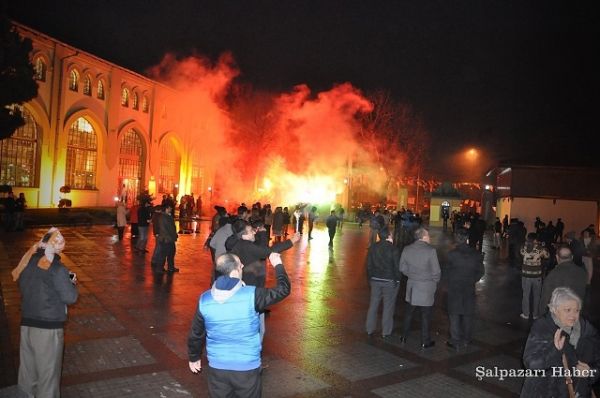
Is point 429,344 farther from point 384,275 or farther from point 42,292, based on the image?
point 42,292

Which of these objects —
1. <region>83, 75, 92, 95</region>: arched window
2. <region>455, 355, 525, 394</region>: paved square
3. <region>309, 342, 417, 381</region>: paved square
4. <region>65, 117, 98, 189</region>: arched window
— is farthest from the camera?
<region>83, 75, 92, 95</region>: arched window

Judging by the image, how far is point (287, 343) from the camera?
21.9ft

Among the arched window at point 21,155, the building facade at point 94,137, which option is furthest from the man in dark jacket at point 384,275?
the arched window at point 21,155

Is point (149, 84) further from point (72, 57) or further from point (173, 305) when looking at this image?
point (173, 305)

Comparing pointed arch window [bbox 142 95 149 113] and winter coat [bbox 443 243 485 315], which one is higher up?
pointed arch window [bbox 142 95 149 113]

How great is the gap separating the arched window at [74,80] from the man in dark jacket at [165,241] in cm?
2252

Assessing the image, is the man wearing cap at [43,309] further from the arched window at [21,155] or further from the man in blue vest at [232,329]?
the arched window at [21,155]

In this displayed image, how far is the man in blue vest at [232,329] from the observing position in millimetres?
3266

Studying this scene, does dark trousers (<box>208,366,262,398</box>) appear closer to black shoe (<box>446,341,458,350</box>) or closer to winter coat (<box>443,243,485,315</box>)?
winter coat (<box>443,243,485,315</box>)

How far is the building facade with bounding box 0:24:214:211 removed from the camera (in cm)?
2684

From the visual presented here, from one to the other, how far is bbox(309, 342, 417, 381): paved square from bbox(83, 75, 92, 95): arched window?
1161 inches

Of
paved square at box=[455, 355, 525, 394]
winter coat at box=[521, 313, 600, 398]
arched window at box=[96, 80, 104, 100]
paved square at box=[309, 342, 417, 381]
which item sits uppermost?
arched window at box=[96, 80, 104, 100]

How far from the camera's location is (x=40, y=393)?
415 centimetres

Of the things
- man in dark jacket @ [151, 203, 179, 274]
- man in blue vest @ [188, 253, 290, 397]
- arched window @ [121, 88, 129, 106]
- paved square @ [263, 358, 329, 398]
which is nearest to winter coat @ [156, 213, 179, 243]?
man in dark jacket @ [151, 203, 179, 274]
